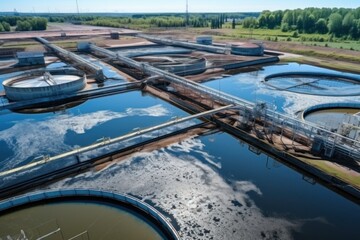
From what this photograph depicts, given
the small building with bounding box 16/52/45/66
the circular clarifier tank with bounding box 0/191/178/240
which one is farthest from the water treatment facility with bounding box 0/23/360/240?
the small building with bounding box 16/52/45/66

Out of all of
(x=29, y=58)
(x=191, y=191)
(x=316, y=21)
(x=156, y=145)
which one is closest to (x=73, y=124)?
(x=156, y=145)

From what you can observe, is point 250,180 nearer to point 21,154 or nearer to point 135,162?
point 135,162

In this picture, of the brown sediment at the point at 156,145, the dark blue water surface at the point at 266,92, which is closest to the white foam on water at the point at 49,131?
the brown sediment at the point at 156,145

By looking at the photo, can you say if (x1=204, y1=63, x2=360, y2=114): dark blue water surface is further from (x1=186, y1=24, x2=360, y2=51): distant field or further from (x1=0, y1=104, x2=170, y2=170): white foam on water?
(x1=186, y1=24, x2=360, y2=51): distant field

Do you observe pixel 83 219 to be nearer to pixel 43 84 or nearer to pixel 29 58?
pixel 43 84

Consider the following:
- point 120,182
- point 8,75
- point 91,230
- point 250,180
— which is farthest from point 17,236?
point 8,75

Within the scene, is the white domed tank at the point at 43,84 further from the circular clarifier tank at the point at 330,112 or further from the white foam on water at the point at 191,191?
the circular clarifier tank at the point at 330,112

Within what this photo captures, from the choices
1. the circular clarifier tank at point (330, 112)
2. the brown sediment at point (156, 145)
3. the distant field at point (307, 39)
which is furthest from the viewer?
the distant field at point (307, 39)
